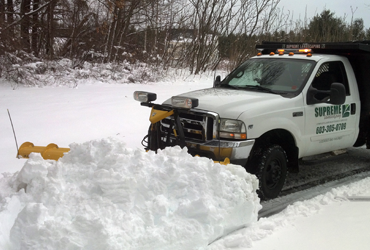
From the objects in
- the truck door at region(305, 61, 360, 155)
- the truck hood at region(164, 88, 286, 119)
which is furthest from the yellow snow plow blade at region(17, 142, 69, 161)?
the truck door at region(305, 61, 360, 155)

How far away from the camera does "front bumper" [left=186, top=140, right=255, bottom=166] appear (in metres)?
4.31

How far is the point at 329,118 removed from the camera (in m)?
5.39

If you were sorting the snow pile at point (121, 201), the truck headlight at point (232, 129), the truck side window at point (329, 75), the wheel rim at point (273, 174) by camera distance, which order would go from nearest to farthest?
the snow pile at point (121, 201) < the truck headlight at point (232, 129) < the wheel rim at point (273, 174) < the truck side window at point (329, 75)

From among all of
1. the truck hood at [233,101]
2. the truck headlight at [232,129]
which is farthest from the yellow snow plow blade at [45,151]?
the truck headlight at [232,129]

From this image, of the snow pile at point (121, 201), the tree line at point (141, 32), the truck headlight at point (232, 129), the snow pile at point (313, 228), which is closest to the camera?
the snow pile at point (121, 201)

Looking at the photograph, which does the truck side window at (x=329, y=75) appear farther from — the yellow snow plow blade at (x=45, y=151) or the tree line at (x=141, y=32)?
the tree line at (x=141, y=32)

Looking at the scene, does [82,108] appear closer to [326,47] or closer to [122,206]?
[326,47]

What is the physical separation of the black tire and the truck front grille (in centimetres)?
70

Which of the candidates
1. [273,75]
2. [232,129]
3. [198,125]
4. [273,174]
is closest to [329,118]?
[273,75]

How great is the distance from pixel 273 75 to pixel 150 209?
3.09m

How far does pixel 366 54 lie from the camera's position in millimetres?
6000

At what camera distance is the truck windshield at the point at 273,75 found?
5.23m

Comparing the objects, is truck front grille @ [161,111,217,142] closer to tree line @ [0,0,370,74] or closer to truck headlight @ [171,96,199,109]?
truck headlight @ [171,96,199,109]

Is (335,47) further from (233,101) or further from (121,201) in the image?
(121,201)
